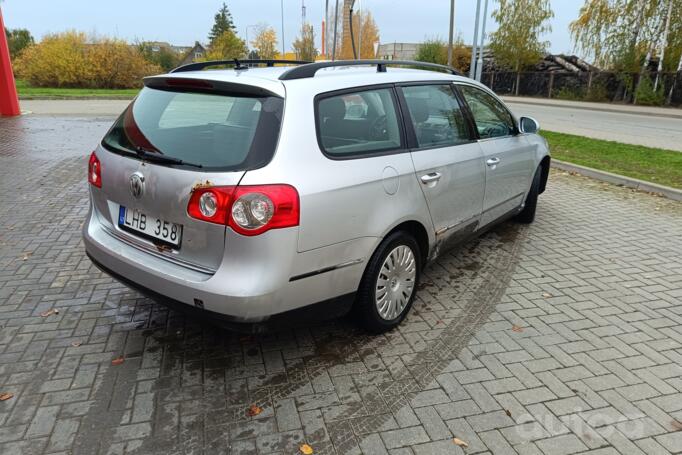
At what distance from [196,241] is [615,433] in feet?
7.77

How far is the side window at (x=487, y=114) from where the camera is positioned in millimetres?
4367

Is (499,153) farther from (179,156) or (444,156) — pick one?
(179,156)

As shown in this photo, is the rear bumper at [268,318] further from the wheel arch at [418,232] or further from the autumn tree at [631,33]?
the autumn tree at [631,33]

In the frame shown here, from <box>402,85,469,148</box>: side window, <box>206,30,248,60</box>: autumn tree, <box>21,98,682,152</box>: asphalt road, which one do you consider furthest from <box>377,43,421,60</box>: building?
<box>402,85,469,148</box>: side window

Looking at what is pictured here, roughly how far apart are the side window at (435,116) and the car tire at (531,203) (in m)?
1.91

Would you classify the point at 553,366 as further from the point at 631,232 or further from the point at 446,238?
the point at 631,232

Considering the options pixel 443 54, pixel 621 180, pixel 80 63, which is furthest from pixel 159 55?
pixel 621 180

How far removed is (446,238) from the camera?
3.94 meters

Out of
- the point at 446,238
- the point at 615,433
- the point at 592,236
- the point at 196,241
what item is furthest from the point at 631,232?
the point at 196,241

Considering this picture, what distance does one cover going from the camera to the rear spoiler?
2811mm

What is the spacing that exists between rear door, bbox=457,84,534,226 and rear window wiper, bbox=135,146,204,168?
100 inches

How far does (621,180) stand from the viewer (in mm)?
8094

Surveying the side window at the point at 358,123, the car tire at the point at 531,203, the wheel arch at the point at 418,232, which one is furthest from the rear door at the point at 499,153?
the side window at the point at 358,123

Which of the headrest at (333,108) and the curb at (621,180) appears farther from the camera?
the curb at (621,180)
